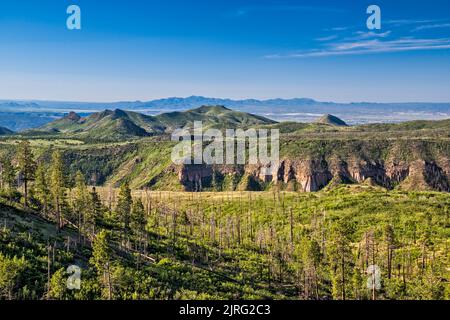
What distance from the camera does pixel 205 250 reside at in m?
87.3

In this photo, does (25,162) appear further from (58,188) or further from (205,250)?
(205,250)

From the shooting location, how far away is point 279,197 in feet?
502

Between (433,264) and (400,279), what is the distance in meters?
7.24

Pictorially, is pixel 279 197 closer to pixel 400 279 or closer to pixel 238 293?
pixel 400 279

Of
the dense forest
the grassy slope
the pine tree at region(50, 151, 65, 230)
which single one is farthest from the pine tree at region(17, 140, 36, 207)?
the grassy slope

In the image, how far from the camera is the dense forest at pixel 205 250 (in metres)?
48.9

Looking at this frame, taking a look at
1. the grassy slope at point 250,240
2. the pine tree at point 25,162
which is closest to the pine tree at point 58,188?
the grassy slope at point 250,240

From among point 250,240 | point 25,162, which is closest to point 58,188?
point 25,162

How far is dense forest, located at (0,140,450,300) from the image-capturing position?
48.9 meters

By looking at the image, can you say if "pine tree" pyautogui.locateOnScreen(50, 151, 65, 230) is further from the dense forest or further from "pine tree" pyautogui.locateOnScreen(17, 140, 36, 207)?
"pine tree" pyautogui.locateOnScreen(17, 140, 36, 207)

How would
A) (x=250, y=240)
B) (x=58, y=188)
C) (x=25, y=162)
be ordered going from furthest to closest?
(x=250, y=240) < (x=25, y=162) < (x=58, y=188)

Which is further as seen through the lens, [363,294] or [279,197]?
[279,197]
